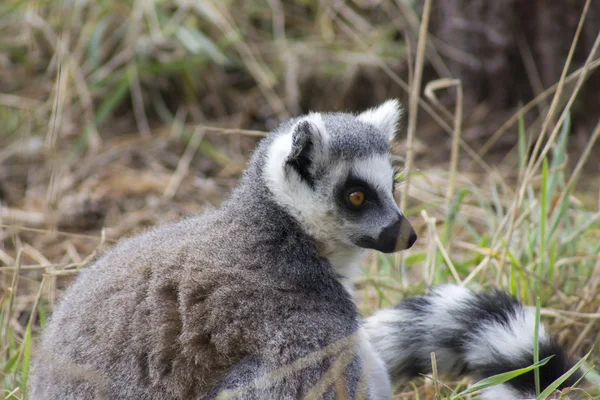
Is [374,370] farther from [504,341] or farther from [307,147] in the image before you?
[307,147]

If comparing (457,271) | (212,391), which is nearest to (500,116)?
(457,271)

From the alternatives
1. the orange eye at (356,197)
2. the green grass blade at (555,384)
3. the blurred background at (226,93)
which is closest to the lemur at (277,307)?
the orange eye at (356,197)

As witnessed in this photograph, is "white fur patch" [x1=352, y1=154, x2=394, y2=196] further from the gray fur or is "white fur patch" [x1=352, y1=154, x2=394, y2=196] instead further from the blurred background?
the blurred background

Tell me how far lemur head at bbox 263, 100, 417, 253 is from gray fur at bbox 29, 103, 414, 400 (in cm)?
1

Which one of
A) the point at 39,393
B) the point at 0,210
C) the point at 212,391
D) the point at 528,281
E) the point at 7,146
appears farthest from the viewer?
the point at 7,146

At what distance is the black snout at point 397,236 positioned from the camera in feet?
8.43

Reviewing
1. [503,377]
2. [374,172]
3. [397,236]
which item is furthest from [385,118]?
[503,377]

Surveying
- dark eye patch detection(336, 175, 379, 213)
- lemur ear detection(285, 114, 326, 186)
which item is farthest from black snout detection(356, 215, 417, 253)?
lemur ear detection(285, 114, 326, 186)

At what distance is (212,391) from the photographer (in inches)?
94.8

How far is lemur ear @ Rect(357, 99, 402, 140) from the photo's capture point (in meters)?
2.97

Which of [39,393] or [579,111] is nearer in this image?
[39,393]

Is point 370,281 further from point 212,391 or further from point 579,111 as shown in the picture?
point 579,111

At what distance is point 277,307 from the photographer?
2.50 m

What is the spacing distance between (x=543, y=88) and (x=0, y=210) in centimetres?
398
